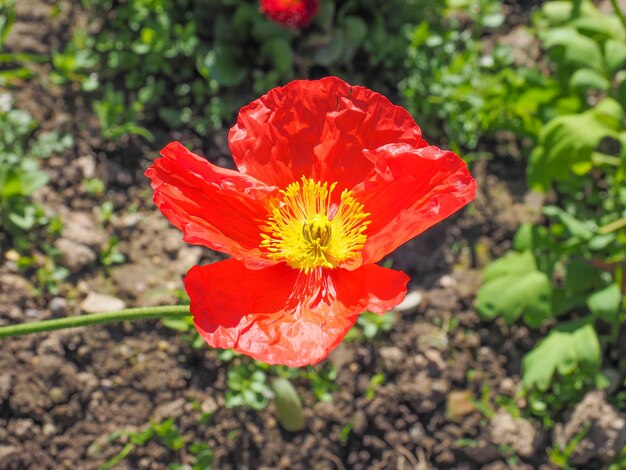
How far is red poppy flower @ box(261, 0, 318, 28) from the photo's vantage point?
340 cm

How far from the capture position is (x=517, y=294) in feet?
10.5

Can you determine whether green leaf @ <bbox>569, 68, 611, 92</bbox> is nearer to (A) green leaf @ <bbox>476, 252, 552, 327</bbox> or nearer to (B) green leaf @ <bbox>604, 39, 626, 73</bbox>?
(B) green leaf @ <bbox>604, 39, 626, 73</bbox>

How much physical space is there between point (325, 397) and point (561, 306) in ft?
3.52

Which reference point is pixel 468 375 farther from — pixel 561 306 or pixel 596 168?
pixel 596 168

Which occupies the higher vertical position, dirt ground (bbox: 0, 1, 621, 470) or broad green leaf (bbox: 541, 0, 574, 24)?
broad green leaf (bbox: 541, 0, 574, 24)

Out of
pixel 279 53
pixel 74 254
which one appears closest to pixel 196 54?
pixel 279 53

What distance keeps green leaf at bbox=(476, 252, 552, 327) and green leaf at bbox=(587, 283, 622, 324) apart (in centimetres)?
20

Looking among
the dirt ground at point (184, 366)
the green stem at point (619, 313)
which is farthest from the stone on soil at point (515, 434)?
the green stem at point (619, 313)

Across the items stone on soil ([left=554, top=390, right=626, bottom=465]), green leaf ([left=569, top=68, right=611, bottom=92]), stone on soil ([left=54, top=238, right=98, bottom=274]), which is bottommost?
stone on soil ([left=554, top=390, right=626, bottom=465])

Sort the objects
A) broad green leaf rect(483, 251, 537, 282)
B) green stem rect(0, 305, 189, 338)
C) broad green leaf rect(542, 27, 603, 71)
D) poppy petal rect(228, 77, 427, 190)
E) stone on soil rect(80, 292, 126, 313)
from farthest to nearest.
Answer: broad green leaf rect(542, 27, 603, 71), broad green leaf rect(483, 251, 537, 282), stone on soil rect(80, 292, 126, 313), poppy petal rect(228, 77, 427, 190), green stem rect(0, 305, 189, 338)

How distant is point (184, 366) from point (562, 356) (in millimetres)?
1521

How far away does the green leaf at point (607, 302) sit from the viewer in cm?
303

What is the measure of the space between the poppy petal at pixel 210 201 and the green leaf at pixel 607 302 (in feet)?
4.93

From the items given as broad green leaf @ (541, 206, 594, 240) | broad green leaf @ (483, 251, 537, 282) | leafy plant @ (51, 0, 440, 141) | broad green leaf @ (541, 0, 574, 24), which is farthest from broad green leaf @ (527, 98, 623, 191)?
leafy plant @ (51, 0, 440, 141)
